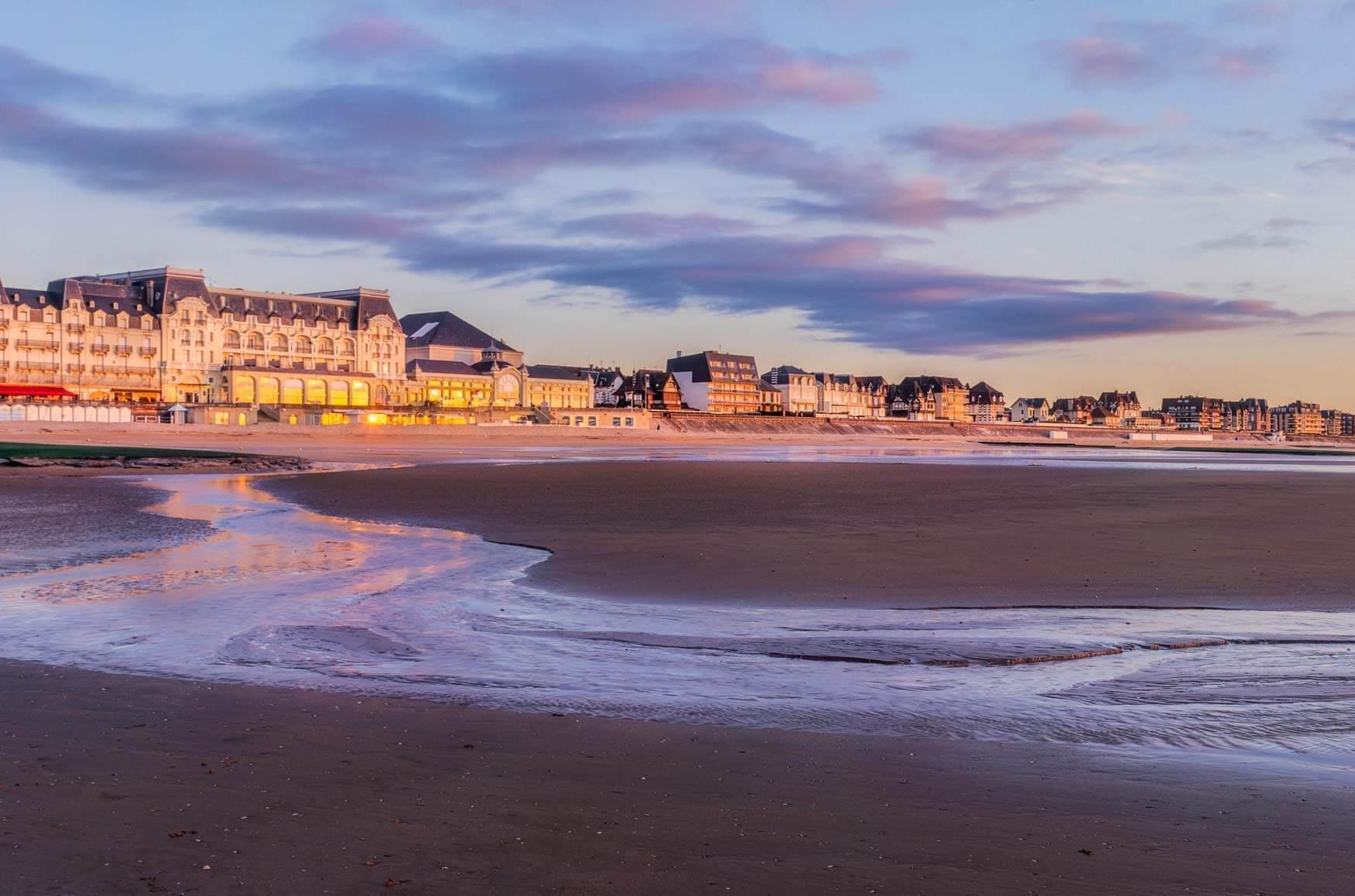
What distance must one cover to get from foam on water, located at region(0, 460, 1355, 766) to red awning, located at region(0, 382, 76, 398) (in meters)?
106

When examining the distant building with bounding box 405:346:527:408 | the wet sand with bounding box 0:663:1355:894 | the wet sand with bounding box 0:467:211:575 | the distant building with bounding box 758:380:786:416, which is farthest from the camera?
the distant building with bounding box 758:380:786:416

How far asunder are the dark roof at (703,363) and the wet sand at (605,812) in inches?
6666

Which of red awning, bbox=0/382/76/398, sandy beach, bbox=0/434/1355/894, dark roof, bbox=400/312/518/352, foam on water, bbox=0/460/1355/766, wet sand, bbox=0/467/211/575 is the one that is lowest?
wet sand, bbox=0/467/211/575

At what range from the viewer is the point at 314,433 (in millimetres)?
91312

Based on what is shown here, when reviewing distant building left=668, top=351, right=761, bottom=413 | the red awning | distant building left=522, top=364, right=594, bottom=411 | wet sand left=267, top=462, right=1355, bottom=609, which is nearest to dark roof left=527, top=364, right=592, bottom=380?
distant building left=522, top=364, right=594, bottom=411

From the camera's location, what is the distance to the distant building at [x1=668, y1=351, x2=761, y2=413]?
175875 millimetres

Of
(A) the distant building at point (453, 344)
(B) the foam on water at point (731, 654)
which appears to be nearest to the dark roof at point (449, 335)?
(A) the distant building at point (453, 344)

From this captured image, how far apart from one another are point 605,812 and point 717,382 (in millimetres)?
171531

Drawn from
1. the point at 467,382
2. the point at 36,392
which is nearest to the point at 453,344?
the point at 467,382

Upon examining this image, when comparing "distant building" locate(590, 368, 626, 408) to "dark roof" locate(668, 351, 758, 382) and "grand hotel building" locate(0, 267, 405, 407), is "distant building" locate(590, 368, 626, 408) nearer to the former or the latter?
"dark roof" locate(668, 351, 758, 382)

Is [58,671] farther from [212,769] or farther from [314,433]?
[314,433]

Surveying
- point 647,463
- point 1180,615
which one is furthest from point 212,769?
point 647,463

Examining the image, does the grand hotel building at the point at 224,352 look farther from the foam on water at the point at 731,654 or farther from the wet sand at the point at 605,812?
the wet sand at the point at 605,812

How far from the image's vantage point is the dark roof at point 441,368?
13988cm
